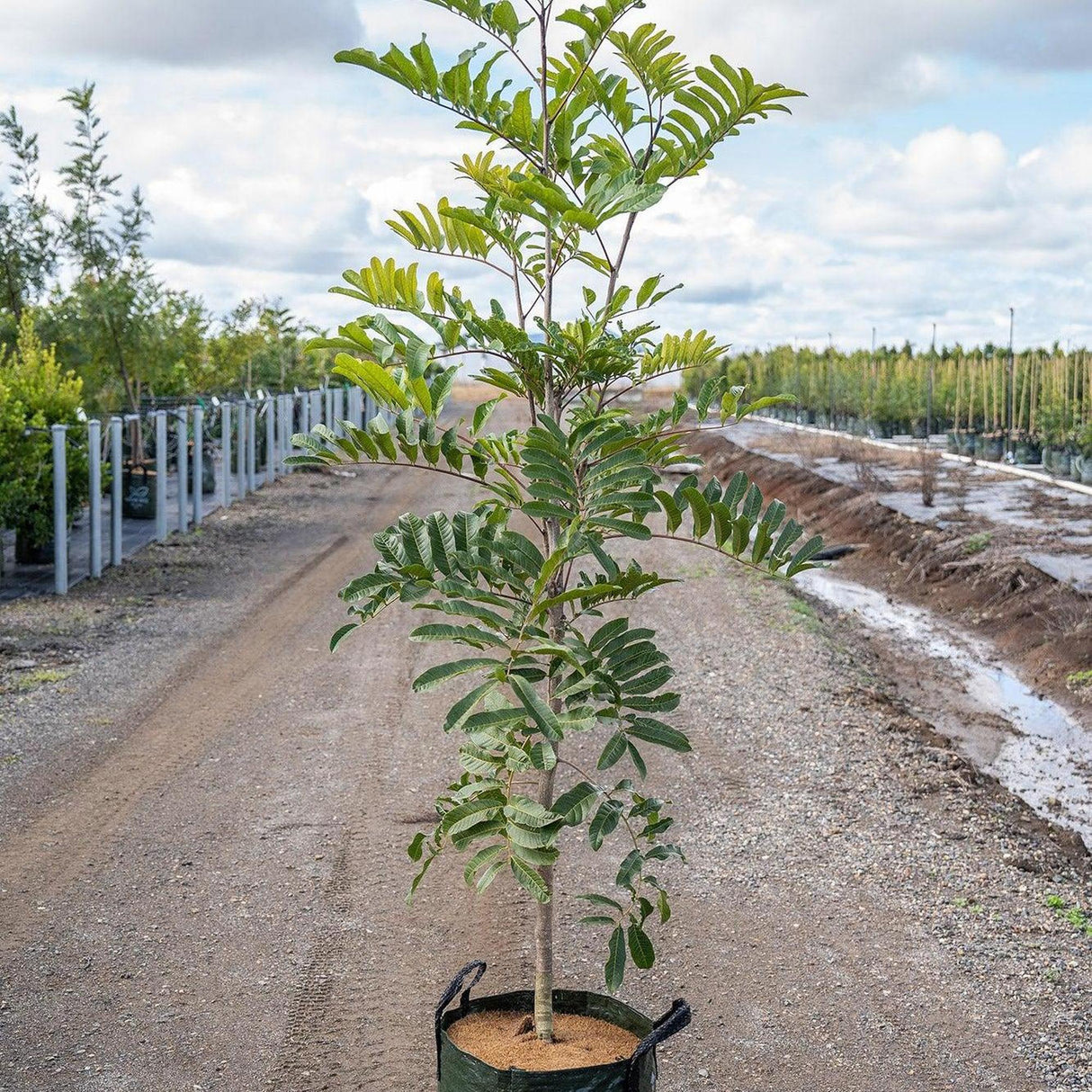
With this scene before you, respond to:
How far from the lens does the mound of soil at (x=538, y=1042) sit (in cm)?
312

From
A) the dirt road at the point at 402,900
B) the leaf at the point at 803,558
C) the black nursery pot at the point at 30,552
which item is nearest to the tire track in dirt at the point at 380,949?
the dirt road at the point at 402,900

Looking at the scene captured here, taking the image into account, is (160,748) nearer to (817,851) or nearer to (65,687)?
(65,687)

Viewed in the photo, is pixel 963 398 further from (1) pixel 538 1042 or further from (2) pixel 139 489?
(1) pixel 538 1042

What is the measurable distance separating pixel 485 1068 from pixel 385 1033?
1615mm

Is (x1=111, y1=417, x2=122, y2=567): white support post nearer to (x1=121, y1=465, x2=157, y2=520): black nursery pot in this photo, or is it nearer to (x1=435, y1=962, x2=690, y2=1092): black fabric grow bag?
(x1=121, y1=465, x2=157, y2=520): black nursery pot

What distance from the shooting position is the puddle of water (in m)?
8.46

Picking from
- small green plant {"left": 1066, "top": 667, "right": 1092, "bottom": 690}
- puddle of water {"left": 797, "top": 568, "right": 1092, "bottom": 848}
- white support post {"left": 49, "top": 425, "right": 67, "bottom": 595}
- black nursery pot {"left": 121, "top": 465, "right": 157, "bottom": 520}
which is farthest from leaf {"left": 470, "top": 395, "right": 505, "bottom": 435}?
black nursery pot {"left": 121, "top": 465, "right": 157, "bottom": 520}

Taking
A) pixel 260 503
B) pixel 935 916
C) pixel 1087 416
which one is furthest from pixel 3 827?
pixel 1087 416

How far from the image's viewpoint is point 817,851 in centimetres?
625

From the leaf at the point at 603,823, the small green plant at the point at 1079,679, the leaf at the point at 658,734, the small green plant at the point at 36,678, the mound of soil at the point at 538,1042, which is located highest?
the leaf at the point at 658,734

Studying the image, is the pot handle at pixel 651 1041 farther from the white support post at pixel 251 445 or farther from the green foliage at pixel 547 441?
the white support post at pixel 251 445

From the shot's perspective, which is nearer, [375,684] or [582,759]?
[582,759]

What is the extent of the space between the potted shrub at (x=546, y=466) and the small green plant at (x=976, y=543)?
12735 millimetres

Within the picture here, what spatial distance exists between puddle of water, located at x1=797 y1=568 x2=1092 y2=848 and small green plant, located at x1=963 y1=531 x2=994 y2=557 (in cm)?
152
